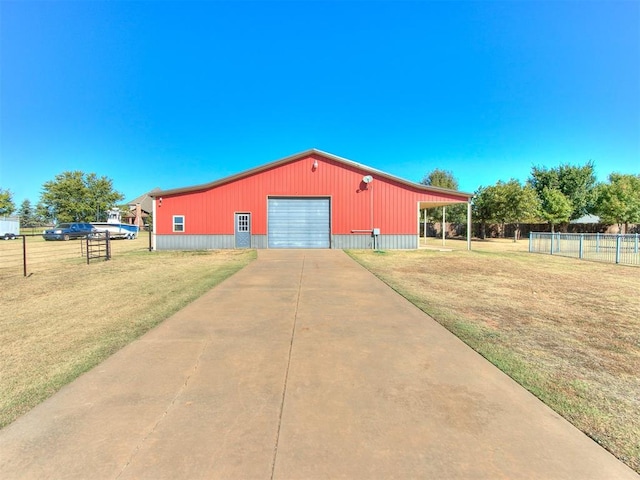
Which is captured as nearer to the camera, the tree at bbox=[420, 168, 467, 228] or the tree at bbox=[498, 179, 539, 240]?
the tree at bbox=[498, 179, 539, 240]

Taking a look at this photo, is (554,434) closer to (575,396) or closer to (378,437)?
(575,396)

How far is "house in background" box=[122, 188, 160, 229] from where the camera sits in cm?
5628

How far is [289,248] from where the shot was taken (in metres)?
18.8

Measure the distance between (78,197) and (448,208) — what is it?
51.2 meters

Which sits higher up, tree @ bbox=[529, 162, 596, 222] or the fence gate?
tree @ bbox=[529, 162, 596, 222]

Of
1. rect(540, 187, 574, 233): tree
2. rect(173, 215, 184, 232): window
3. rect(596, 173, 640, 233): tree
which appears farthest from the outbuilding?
rect(596, 173, 640, 233): tree

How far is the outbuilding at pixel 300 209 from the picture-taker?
61.2 ft

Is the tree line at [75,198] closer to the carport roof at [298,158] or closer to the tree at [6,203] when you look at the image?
the tree at [6,203]

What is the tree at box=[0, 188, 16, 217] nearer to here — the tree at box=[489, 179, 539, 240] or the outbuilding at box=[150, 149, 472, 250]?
the outbuilding at box=[150, 149, 472, 250]

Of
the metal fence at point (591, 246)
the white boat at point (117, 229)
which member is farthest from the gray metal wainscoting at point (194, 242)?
the metal fence at point (591, 246)

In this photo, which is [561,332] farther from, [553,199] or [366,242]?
[553,199]

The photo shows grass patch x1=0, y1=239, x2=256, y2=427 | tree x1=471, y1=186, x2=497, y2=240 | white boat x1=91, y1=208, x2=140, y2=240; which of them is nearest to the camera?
grass patch x1=0, y1=239, x2=256, y2=427

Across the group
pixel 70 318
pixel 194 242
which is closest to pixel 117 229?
pixel 194 242

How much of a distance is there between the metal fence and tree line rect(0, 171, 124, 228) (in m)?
54.0
